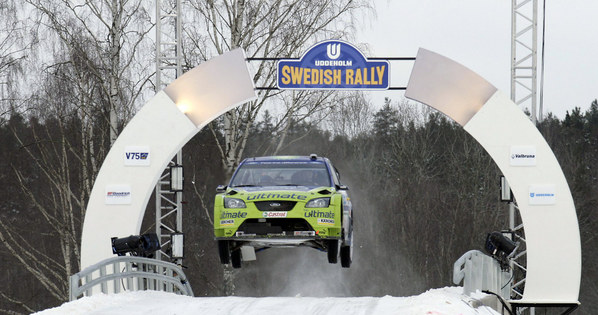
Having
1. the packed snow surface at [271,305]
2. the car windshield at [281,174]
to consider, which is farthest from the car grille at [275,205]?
the packed snow surface at [271,305]

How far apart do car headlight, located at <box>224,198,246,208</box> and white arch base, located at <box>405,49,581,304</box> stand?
176 inches

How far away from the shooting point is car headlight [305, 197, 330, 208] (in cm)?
1580

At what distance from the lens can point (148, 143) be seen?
60.3 ft

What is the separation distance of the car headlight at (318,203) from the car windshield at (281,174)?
0.64 m

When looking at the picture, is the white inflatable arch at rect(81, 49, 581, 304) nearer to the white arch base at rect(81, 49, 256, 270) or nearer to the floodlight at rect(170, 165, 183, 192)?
the white arch base at rect(81, 49, 256, 270)

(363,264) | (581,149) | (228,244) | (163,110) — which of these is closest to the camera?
(228,244)

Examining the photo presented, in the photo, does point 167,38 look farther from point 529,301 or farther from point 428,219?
point 428,219

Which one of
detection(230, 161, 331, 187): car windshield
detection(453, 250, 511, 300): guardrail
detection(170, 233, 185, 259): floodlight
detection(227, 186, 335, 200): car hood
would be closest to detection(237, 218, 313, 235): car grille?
detection(227, 186, 335, 200): car hood

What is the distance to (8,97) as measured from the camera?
85.1ft

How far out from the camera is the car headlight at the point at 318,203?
15802 mm

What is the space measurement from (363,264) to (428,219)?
479 centimetres

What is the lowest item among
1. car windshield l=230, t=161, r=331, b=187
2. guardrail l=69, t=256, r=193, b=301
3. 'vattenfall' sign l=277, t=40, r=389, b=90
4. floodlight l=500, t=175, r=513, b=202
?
guardrail l=69, t=256, r=193, b=301

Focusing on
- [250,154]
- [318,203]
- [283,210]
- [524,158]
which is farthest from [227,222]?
[250,154]

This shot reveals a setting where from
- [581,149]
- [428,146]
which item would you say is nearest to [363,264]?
[428,146]
